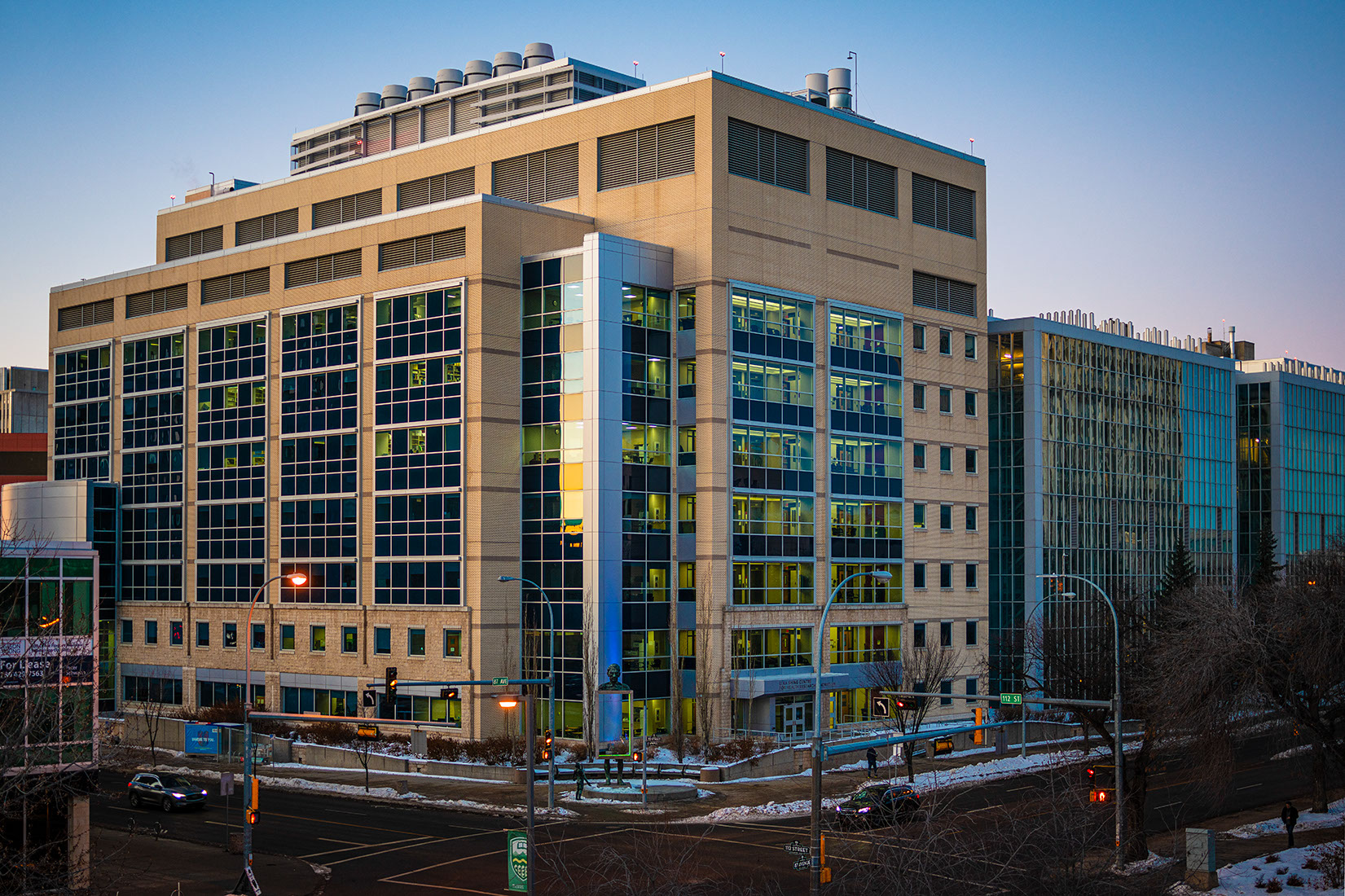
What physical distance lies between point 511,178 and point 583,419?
59.2 feet

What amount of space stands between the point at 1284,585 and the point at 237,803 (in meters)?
40.2

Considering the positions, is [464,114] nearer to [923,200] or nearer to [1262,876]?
[923,200]

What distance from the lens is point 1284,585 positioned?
40625 mm

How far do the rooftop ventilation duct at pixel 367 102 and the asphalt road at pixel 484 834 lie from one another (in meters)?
56.0

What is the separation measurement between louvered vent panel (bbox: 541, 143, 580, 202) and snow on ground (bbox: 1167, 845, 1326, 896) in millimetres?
48240

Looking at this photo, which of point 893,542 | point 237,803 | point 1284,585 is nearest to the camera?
point 1284,585

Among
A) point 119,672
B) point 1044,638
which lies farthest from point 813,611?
point 119,672

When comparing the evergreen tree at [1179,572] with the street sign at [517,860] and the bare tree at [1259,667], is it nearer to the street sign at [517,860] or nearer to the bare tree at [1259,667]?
the bare tree at [1259,667]

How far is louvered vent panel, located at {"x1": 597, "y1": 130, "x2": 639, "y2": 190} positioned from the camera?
233 ft

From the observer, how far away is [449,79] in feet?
305

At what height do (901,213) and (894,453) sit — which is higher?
(901,213)

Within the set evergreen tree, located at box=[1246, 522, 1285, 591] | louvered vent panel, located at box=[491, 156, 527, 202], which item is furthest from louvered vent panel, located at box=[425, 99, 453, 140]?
evergreen tree, located at box=[1246, 522, 1285, 591]

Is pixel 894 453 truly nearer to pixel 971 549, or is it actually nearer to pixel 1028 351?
pixel 971 549

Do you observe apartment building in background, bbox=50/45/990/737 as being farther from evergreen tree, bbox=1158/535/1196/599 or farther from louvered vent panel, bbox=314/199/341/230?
evergreen tree, bbox=1158/535/1196/599
